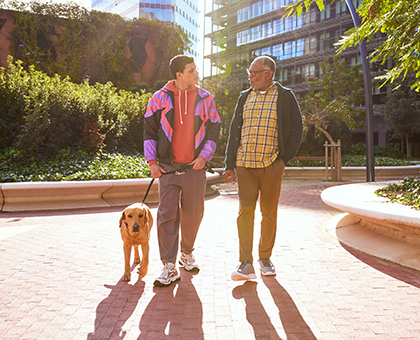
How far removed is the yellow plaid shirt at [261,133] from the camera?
4020mm

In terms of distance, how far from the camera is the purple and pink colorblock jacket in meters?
3.96

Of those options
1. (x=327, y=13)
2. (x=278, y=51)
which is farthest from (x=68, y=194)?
Result: (x=278, y=51)

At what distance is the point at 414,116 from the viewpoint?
122 feet

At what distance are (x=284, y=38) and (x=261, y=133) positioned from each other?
51.7m

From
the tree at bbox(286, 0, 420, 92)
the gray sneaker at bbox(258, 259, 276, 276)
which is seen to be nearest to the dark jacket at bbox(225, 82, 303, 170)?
the gray sneaker at bbox(258, 259, 276, 276)

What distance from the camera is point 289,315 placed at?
3203 millimetres

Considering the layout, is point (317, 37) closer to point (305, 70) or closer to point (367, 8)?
point (305, 70)

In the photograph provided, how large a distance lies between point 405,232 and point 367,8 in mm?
3780

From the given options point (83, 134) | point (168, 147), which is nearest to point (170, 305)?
point (168, 147)

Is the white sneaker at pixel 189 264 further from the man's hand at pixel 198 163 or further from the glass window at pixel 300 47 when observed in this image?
the glass window at pixel 300 47

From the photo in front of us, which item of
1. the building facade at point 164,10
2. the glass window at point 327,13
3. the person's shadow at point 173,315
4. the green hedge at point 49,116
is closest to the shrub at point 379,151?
the green hedge at point 49,116

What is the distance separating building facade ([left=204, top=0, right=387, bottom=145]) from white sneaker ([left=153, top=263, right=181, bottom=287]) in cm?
3949

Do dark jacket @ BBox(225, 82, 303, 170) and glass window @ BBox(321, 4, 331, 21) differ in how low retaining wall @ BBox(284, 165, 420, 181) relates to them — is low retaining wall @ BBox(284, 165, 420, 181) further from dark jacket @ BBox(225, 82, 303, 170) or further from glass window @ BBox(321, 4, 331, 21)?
glass window @ BBox(321, 4, 331, 21)

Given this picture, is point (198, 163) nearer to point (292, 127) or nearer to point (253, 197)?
point (253, 197)
